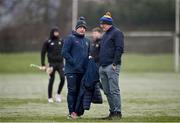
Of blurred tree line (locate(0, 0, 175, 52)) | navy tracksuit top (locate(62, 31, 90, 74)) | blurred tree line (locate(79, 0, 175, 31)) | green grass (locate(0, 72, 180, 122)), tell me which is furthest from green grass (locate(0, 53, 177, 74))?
navy tracksuit top (locate(62, 31, 90, 74))

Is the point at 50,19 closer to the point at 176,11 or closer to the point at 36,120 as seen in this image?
the point at 176,11

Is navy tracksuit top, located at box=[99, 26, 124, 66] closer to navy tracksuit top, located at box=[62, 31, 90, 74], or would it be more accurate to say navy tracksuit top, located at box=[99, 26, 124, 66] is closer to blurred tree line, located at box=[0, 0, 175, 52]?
navy tracksuit top, located at box=[62, 31, 90, 74]

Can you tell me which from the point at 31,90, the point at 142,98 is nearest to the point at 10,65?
the point at 31,90

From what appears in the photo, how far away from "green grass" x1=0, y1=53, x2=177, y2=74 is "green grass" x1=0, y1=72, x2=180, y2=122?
44.0 feet

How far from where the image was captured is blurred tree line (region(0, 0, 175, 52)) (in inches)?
1622

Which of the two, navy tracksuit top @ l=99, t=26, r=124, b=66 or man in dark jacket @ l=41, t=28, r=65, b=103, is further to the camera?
man in dark jacket @ l=41, t=28, r=65, b=103

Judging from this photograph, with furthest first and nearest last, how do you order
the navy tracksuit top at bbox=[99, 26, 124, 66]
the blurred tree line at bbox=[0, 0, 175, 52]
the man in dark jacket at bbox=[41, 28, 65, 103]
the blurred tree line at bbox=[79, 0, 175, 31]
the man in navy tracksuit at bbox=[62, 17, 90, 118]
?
the blurred tree line at bbox=[79, 0, 175, 31] → the blurred tree line at bbox=[0, 0, 175, 52] → the man in dark jacket at bbox=[41, 28, 65, 103] → the man in navy tracksuit at bbox=[62, 17, 90, 118] → the navy tracksuit top at bbox=[99, 26, 124, 66]

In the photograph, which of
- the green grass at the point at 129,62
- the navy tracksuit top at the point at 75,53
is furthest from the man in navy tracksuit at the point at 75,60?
the green grass at the point at 129,62

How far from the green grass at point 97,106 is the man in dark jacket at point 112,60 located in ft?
1.23

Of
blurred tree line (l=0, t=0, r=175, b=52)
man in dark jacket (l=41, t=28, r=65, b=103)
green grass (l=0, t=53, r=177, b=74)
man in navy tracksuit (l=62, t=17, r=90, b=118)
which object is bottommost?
green grass (l=0, t=53, r=177, b=74)

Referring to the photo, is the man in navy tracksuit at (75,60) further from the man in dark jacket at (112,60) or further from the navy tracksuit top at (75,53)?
the man in dark jacket at (112,60)

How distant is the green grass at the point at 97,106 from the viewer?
600 inches

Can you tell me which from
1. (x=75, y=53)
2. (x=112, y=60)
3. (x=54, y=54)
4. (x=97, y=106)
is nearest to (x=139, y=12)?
(x=54, y=54)

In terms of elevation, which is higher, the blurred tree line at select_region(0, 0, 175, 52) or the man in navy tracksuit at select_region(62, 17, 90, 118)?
the man in navy tracksuit at select_region(62, 17, 90, 118)
